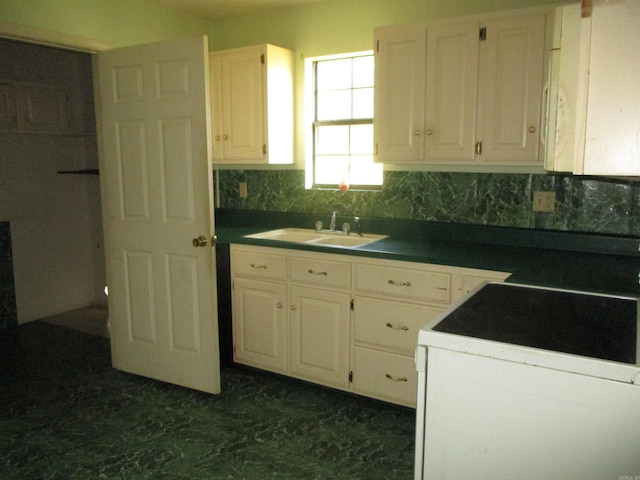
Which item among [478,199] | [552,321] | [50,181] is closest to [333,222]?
[478,199]

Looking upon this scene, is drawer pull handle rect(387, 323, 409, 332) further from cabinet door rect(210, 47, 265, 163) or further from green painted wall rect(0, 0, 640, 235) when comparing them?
cabinet door rect(210, 47, 265, 163)

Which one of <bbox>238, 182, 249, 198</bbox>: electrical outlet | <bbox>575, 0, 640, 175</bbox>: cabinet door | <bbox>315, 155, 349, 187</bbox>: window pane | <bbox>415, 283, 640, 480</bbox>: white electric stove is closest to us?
<bbox>575, 0, 640, 175</bbox>: cabinet door

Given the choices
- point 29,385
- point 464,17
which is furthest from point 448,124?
point 29,385

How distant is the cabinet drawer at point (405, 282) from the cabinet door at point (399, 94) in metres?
0.65

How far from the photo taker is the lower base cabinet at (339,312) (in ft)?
8.26

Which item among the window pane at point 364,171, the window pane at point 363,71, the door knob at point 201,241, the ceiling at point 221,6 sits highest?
the ceiling at point 221,6

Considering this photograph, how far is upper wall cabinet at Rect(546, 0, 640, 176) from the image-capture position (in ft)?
3.05

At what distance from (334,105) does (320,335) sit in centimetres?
157

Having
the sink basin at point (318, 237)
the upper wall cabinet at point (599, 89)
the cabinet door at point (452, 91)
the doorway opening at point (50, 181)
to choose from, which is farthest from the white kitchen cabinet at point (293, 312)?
the doorway opening at point (50, 181)

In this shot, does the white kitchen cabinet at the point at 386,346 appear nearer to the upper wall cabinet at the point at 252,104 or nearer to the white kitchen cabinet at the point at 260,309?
the white kitchen cabinet at the point at 260,309

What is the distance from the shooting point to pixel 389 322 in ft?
8.57

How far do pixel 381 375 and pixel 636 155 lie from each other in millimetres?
1958

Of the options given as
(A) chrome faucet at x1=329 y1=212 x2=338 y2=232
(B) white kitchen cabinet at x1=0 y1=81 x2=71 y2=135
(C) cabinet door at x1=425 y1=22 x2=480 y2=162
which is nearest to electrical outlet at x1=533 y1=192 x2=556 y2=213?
(C) cabinet door at x1=425 y1=22 x2=480 y2=162

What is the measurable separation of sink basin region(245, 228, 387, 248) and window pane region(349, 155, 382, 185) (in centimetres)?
41
